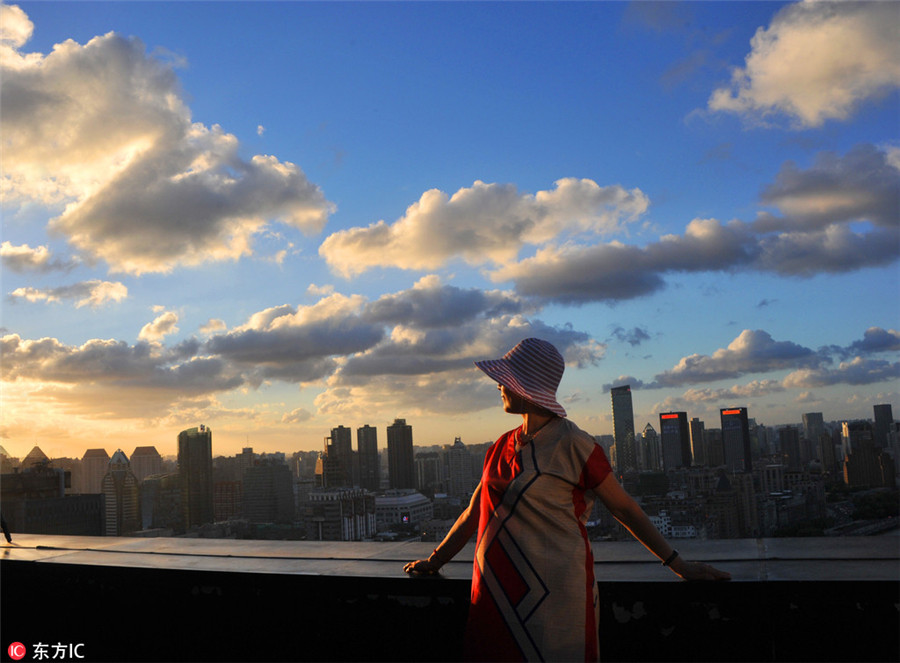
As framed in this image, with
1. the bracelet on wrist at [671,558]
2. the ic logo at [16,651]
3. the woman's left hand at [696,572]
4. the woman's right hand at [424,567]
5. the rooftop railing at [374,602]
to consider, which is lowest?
the ic logo at [16,651]

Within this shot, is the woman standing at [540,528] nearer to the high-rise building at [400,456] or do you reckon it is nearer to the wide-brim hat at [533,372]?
the wide-brim hat at [533,372]

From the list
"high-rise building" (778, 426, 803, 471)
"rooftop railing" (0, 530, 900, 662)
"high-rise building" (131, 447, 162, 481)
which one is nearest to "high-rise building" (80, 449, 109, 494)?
"high-rise building" (131, 447, 162, 481)

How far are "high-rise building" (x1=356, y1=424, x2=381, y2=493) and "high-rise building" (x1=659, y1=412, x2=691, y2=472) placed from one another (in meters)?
12.8

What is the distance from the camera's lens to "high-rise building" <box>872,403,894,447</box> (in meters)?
18.0

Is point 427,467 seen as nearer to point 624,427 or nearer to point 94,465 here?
point 624,427

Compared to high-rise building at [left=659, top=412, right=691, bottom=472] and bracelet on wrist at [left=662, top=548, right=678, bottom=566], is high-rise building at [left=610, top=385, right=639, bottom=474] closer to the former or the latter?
high-rise building at [left=659, top=412, right=691, bottom=472]

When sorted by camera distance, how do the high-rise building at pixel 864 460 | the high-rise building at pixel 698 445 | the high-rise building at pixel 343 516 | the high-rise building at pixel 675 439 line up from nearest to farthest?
1. the high-rise building at pixel 864 460
2. the high-rise building at pixel 343 516
3. the high-rise building at pixel 675 439
4. the high-rise building at pixel 698 445

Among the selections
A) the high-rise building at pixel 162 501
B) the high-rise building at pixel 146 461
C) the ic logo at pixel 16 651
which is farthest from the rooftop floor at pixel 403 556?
the high-rise building at pixel 146 461

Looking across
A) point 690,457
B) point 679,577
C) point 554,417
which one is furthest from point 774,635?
point 690,457

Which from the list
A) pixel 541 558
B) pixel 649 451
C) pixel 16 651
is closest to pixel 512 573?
pixel 541 558

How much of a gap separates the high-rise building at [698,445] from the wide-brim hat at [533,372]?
28.5 metres

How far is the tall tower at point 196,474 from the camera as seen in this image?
25920 mm

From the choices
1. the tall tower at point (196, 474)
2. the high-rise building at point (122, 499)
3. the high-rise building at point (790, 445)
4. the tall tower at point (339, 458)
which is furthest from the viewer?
the tall tower at point (339, 458)

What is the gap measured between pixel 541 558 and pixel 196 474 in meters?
31.5
